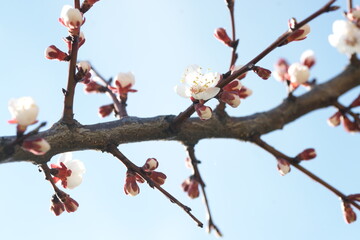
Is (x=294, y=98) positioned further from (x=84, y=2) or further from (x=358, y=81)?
(x=84, y=2)

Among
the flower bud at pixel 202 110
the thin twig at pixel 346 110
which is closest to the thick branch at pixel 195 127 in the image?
the thin twig at pixel 346 110

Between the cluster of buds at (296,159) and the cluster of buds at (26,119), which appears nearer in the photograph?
the cluster of buds at (26,119)

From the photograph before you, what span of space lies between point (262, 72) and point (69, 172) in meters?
1.26

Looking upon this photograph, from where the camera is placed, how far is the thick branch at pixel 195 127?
2293 mm

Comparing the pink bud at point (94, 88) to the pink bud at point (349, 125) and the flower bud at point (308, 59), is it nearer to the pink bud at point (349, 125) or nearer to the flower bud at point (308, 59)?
the flower bud at point (308, 59)

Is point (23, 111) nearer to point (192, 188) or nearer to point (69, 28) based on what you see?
point (69, 28)

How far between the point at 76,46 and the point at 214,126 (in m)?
0.90

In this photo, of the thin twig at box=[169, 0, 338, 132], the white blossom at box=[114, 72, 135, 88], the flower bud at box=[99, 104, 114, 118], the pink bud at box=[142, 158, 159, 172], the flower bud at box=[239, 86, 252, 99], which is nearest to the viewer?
the thin twig at box=[169, 0, 338, 132]

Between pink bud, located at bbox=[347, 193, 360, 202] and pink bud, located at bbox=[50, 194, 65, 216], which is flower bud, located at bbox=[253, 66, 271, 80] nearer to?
pink bud, located at bbox=[347, 193, 360, 202]

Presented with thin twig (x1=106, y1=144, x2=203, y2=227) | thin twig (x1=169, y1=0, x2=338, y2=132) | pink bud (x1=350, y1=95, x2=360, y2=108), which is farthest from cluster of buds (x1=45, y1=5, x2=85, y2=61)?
pink bud (x1=350, y1=95, x2=360, y2=108)

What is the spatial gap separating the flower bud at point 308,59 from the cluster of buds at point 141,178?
1.34 meters

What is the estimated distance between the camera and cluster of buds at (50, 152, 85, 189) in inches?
104

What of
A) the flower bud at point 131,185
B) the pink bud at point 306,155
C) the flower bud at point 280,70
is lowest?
the flower bud at point 131,185

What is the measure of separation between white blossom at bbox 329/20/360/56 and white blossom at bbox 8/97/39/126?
1801mm
